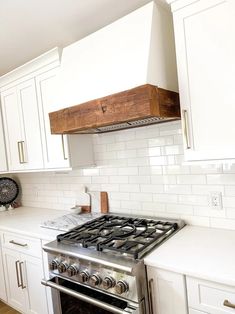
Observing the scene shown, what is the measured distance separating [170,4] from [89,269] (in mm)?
1547

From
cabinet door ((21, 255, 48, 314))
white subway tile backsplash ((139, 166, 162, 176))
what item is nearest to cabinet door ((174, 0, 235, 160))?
white subway tile backsplash ((139, 166, 162, 176))

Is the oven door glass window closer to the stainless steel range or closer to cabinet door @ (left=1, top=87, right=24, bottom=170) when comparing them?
the stainless steel range

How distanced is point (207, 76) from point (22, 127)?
1726mm

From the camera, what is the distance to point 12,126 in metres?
2.45

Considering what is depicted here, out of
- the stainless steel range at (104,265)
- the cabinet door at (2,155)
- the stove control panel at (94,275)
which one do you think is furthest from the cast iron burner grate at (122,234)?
the cabinet door at (2,155)

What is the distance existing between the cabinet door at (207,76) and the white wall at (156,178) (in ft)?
1.13

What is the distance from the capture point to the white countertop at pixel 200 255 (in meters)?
1.12

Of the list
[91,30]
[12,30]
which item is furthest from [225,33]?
[12,30]

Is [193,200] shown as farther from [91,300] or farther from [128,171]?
[91,300]

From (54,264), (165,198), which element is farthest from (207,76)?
(54,264)

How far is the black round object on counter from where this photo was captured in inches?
116

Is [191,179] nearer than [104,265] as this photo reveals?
No

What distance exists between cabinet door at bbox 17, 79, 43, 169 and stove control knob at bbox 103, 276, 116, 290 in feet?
4.01

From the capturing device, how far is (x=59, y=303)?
1641mm
